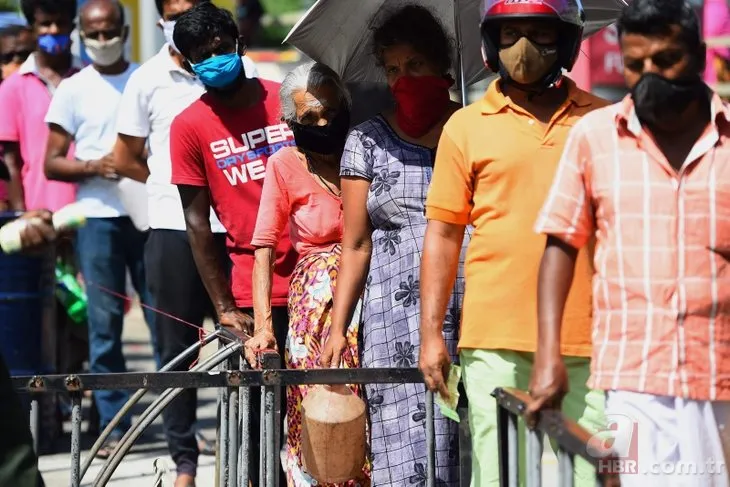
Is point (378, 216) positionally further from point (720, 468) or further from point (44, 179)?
point (44, 179)

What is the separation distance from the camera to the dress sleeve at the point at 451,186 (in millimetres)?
4312

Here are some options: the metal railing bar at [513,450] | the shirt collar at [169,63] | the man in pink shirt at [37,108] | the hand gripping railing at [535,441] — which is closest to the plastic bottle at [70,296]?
the man in pink shirt at [37,108]

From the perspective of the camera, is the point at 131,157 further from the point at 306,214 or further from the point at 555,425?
the point at 555,425

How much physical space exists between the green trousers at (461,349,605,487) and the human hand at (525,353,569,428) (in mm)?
406

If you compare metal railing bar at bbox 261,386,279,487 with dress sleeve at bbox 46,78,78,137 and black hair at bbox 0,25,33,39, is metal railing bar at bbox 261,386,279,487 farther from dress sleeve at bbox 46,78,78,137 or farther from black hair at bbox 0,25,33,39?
black hair at bbox 0,25,33,39

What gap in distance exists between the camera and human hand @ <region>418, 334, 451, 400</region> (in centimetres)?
439

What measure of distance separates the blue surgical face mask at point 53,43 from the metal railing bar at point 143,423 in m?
3.74

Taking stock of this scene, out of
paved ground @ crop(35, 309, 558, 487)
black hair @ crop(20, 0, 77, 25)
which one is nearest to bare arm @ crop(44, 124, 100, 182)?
black hair @ crop(20, 0, 77, 25)

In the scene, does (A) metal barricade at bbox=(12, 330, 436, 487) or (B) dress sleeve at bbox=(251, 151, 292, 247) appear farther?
(B) dress sleeve at bbox=(251, 151, 292, 247)

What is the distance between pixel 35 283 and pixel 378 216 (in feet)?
10.6

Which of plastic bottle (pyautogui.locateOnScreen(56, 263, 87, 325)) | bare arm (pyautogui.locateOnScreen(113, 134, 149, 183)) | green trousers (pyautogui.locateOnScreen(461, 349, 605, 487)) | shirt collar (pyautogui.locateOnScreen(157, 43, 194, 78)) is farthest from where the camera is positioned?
plastic bottle (pyautogui.locateOnScreen(56, 263, 87, 325))

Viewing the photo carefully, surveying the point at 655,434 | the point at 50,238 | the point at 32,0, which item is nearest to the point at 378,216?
the point at 50,238

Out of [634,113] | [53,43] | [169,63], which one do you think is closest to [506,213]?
[634,113]

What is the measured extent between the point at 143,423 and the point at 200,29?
1619 mm
